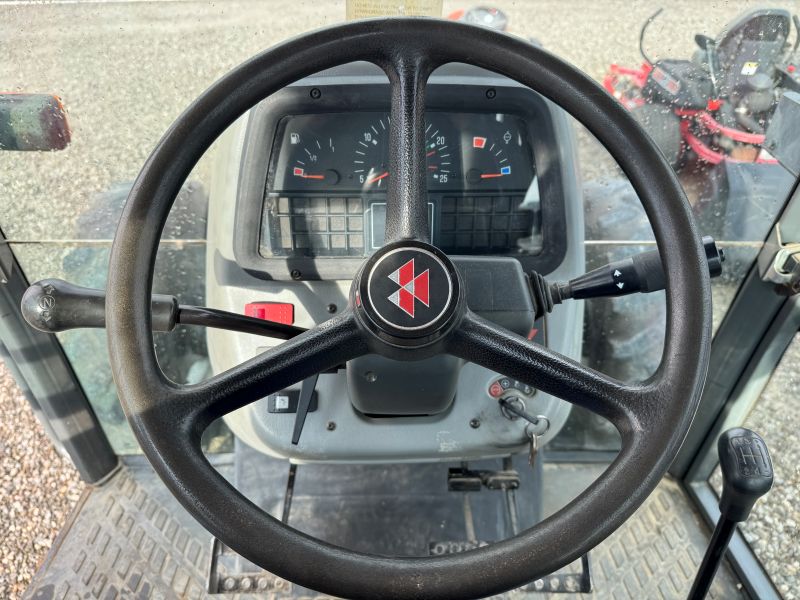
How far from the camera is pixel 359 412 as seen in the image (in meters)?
1.32

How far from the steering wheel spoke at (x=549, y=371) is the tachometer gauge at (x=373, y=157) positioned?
1.73 ft

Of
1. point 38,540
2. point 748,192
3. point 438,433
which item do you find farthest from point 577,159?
point 38,540

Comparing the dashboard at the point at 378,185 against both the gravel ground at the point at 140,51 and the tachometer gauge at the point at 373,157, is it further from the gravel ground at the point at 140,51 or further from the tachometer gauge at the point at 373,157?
the gravel ground at the point at 140,51

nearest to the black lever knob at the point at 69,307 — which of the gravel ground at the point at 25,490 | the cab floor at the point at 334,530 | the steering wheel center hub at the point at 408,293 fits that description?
the steering wheel center hub at the point at 408,293

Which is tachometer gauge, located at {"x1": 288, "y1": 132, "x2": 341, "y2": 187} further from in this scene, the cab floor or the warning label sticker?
the cab floor

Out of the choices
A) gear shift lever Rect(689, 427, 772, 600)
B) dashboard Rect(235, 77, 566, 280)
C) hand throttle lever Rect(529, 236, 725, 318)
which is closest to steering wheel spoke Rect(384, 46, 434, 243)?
hand throttle lever Rect(529, 236, 725, 318)

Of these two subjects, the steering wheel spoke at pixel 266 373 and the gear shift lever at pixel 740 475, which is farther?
the gear shift lever at pixel 740 475

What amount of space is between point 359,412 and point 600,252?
73 centimetres

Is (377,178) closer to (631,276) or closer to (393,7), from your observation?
(393,7)

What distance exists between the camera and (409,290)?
0.79 metres

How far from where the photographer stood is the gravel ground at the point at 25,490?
69.5 inches

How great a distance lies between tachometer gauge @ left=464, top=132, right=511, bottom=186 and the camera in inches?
51.1

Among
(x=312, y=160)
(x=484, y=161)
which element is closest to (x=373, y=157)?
(x=312, y=160)

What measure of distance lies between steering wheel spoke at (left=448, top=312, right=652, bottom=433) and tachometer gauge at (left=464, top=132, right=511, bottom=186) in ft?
1.80
